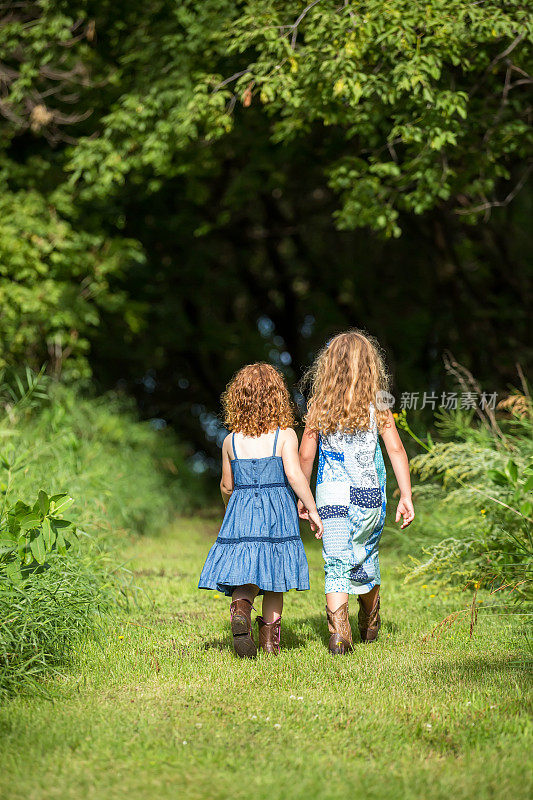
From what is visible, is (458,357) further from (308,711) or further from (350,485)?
(308,711)

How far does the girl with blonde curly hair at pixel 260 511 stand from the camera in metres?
4.62

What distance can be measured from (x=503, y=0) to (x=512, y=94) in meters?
2.16

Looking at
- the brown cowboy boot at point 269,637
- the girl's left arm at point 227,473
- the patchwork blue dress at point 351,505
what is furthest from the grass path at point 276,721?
the girl's left arm at point 227,473

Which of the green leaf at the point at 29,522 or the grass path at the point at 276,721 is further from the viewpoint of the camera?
the green leaf at the point at 29,522

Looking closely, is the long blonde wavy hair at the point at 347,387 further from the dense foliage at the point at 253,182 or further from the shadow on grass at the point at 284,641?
the dense foliage at the point at 253,182

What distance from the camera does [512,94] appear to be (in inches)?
372

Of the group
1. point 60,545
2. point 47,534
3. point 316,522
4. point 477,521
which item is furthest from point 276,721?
point 477,521

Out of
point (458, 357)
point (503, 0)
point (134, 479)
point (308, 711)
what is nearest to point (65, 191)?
point (134, 479)

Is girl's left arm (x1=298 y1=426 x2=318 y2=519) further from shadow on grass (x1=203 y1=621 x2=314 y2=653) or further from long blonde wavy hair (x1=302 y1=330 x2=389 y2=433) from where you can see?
shadow on grass (x1=203 y1=621 x2=314 y2=653)

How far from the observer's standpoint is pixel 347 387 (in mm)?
4848

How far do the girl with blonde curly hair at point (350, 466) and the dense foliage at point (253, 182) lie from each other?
310 centimetres

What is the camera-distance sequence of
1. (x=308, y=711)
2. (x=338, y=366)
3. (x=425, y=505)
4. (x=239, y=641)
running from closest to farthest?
(x=308, y=711), (x=239, y=641), (x=338, y=366), (x=425, y=505)

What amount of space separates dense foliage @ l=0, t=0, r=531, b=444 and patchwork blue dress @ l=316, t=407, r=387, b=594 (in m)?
3.42

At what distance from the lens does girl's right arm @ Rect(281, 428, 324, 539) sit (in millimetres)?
4715
